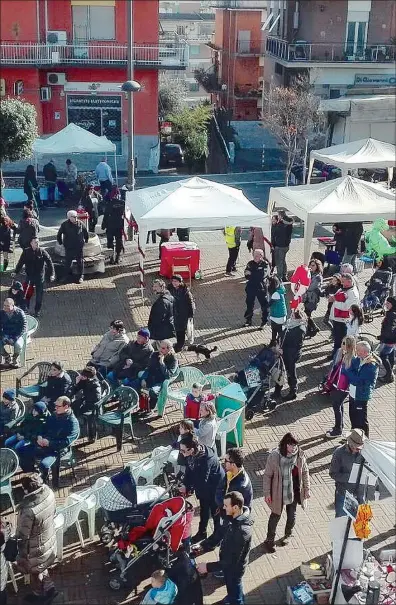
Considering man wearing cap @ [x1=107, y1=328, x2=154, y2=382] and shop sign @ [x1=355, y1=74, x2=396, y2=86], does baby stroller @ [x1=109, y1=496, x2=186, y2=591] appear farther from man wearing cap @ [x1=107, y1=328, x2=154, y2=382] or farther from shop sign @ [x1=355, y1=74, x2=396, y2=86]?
shop sign @ [x1=355, y1=74, x2=396, y2=86]

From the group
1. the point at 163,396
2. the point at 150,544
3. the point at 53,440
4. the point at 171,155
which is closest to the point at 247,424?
the point at 163,396

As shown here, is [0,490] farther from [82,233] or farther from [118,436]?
[82,233]

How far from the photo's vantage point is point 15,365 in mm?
12008

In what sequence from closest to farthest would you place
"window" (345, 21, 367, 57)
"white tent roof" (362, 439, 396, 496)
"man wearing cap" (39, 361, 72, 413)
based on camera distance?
"white tent roof" (362, 439, 396, 496), "man wearing cap" (39, 361, 72, 413), "window" (345, 21, 367, 57)

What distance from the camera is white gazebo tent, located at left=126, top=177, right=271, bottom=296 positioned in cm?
1461

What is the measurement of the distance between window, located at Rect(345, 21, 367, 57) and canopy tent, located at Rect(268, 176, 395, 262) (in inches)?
738

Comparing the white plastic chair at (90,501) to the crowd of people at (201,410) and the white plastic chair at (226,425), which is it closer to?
the crowd of people at (201,410)

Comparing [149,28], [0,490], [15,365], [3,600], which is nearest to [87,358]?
[15,365]

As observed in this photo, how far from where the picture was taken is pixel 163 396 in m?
10.3

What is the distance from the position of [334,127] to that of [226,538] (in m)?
25.6

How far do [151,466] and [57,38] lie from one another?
23.2 m

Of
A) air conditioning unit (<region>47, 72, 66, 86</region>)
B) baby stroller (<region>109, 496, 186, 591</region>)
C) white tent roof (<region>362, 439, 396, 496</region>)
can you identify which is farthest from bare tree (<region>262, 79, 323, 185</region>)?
baby stroller (<region>109, 496, 186, 591</region>)

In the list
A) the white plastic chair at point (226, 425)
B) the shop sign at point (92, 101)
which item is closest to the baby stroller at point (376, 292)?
the white plastic chair at point (226, 425)

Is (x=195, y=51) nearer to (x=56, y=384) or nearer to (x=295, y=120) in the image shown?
(x=295, y=120)
